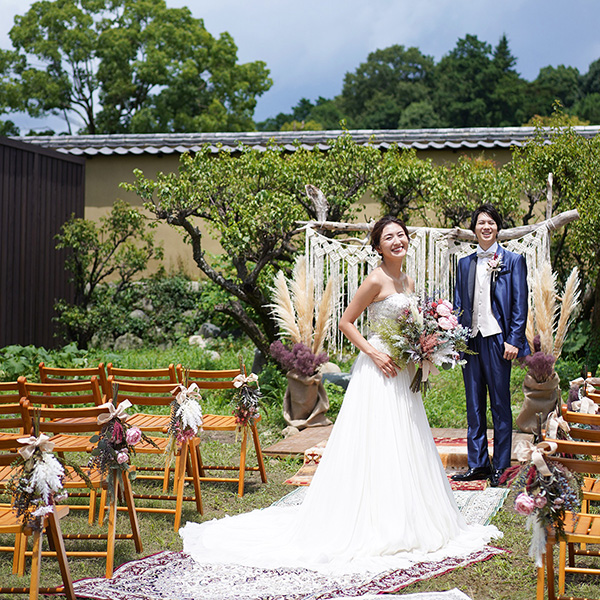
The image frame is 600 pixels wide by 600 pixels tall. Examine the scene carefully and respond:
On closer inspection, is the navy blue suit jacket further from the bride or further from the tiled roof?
the tiled roof

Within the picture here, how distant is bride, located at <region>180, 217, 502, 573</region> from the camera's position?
395cm

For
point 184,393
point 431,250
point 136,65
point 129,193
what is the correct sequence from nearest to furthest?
point 184,393 < point 431,250 < point 129,193 < point 136,65

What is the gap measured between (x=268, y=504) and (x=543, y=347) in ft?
10.8

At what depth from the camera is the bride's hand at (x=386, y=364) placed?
4.34 m

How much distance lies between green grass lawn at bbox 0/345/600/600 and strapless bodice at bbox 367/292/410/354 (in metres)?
1.29

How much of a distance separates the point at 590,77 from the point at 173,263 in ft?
83.4

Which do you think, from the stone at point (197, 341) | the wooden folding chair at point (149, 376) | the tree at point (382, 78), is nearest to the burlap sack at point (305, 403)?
the wooden folding chair at point (149, 376)

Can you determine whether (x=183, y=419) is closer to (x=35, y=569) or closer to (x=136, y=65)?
(x=35, y=569)

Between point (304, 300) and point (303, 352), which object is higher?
point (304, 300)

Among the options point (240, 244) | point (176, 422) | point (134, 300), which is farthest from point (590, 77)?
point (176, 422)

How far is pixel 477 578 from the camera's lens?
12.0 feet

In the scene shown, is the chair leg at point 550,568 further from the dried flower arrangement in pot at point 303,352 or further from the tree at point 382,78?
the tree at point 382,78

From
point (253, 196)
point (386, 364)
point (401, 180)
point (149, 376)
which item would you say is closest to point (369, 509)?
point (386, 364)

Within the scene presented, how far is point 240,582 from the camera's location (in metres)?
Answer: 3.63
